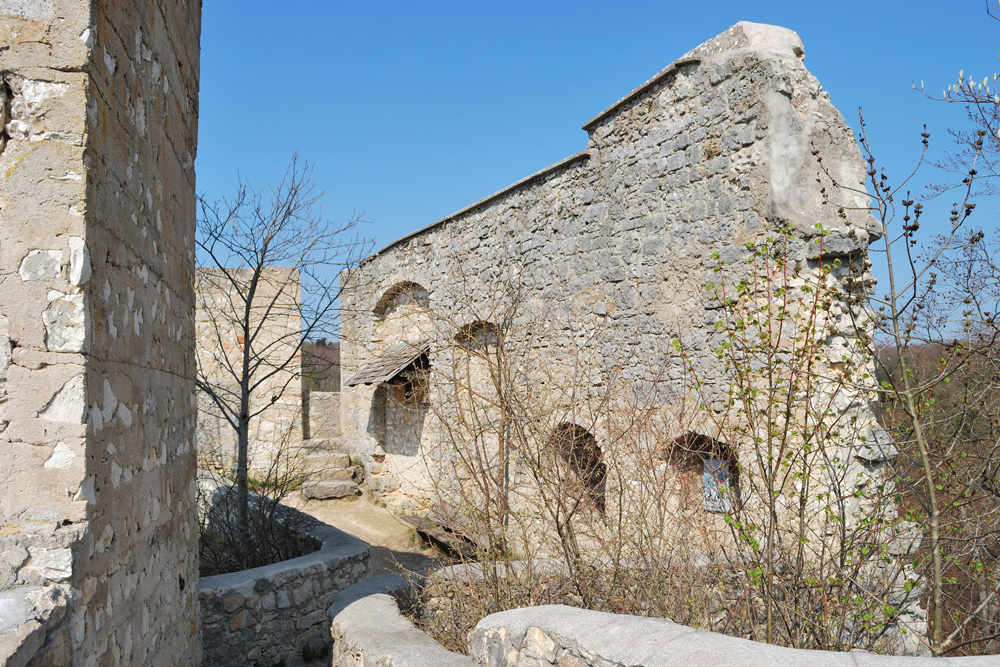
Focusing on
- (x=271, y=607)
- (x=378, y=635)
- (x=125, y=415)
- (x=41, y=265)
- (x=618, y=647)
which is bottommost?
(x=271, y=607)

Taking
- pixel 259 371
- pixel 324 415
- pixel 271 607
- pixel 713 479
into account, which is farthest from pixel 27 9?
pixel 324 415

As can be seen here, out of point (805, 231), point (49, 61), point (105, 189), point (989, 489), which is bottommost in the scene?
point (989, 489)

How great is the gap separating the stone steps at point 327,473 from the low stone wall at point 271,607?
19.4 ft

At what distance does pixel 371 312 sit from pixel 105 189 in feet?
31.0

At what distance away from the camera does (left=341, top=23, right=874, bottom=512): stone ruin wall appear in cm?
486

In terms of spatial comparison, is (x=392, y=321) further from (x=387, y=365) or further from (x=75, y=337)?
(x=75, y=337)

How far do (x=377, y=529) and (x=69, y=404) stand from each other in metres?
8.02

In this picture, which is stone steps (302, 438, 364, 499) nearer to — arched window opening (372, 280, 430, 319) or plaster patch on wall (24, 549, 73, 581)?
arched window opening (372, 280, 430, 319)

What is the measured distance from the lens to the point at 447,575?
3.84 meters

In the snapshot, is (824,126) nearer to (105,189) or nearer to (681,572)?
(681,572)

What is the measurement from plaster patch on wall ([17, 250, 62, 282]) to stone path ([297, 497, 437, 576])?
5.87 metres

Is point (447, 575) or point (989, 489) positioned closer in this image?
point (989, 489)

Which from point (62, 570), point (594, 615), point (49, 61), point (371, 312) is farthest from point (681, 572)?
point (371, 312)

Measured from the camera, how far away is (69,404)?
5.58 ft
